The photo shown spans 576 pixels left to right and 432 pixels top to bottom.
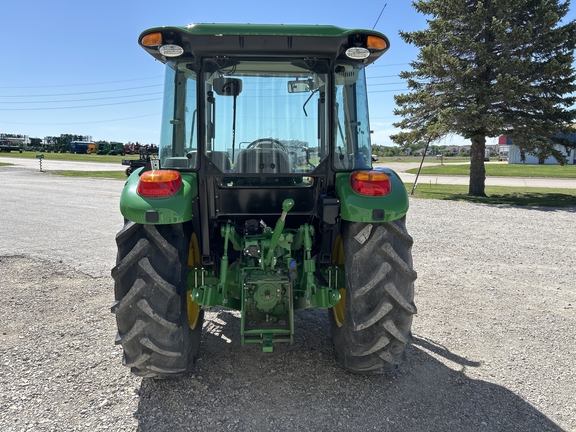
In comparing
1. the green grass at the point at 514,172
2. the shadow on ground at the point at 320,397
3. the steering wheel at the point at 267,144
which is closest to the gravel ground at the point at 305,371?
the shadow on ground at the point at 320,397

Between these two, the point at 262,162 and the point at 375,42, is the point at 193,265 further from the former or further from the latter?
the point at 375,42

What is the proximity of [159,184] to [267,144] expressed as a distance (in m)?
0.88

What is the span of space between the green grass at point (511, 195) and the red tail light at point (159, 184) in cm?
1521

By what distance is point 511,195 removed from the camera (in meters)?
18.6

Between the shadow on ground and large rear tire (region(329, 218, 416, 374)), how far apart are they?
31 centimetres

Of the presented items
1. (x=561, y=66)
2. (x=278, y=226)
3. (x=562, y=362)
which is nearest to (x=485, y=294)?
(x=562, y=362)

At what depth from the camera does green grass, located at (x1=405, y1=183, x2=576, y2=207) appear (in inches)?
646

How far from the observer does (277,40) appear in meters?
3.22

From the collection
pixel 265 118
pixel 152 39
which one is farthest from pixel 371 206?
pixel 152 39

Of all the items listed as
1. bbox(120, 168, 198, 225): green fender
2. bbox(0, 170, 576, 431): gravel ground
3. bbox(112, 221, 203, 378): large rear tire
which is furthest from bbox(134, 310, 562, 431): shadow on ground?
bbox(120, 168, 198, 225): green fender

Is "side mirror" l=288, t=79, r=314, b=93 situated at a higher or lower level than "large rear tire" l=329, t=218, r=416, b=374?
higher

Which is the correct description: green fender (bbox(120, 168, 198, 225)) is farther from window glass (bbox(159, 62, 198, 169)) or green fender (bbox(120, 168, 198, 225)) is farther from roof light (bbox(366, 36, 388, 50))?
roof light (bbox(366, 36, 388, 50))

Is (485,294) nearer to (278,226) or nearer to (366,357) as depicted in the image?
(366,357)

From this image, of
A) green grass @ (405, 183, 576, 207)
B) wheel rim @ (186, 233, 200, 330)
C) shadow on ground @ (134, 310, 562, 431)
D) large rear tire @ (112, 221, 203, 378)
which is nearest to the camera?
shadow on ground @ (134, 310, 562, 431)
